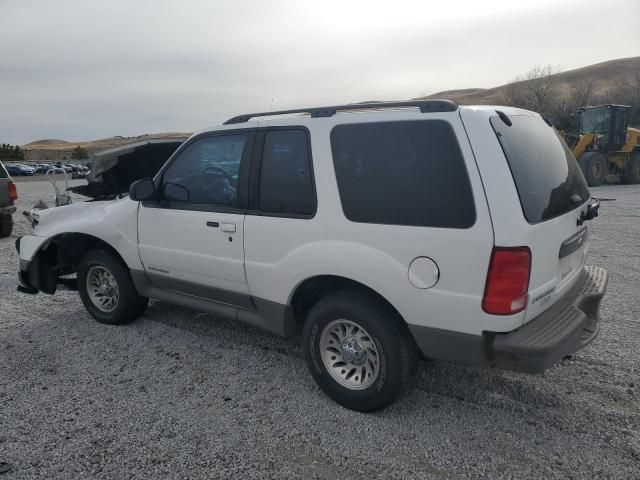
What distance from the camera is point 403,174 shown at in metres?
2.91

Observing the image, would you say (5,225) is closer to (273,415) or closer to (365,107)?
(273,415)

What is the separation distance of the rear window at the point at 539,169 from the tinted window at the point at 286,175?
1220 mm

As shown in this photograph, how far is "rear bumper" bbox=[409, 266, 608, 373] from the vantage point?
2654 mm

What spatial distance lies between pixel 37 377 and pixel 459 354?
125 inches

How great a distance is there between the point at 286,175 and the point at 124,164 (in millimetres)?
3166

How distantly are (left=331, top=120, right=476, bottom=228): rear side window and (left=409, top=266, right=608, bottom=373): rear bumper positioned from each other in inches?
25.3

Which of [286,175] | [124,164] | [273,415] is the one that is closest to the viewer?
[273,415]

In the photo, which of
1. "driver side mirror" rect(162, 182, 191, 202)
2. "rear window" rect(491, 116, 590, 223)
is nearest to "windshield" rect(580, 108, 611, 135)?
"rear window" rect(491, 116, 590, 223)

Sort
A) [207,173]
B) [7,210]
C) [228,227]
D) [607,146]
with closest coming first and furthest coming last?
[228,227], [207,173], [7,210], [607,146]

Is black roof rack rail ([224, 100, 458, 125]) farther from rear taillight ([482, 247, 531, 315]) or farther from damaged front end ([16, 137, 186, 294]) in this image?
damaged front end ([16, 137, 186, 294])

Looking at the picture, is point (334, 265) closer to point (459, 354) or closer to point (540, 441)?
point (459, 354)

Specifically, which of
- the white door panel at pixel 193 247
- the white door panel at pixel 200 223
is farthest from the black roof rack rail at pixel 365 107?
the white door panel at pixel 193 247

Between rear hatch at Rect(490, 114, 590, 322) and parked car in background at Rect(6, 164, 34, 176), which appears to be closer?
Result: rear hatch at Rect(490, 114, 590, 322)

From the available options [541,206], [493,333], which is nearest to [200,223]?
[493,333]
